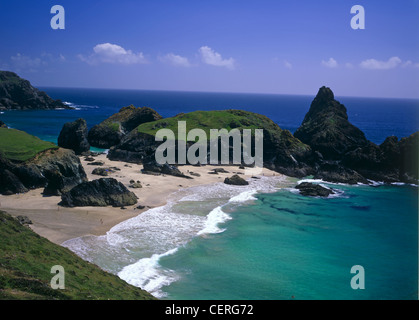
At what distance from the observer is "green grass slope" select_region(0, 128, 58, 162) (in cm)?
5102

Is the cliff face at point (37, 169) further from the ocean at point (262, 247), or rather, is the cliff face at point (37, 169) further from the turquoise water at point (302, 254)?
the turquoise water at point (302, 254)

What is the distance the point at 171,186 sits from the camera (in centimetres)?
5716

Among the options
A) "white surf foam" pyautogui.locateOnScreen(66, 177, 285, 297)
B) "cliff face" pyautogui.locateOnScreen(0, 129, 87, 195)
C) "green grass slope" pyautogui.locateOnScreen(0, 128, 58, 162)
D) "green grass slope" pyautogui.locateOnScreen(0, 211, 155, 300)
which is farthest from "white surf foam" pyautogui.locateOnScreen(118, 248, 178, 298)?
"green grass slope" pyautogui.locateOnScreen(0, 128, 58, 162)

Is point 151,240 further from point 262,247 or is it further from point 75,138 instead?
point 75,138

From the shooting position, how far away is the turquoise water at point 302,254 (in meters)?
28.4

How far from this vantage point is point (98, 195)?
4450cm

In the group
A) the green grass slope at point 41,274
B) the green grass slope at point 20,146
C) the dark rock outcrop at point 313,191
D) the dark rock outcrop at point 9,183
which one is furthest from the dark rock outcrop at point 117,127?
the green grass slope at point 41,274

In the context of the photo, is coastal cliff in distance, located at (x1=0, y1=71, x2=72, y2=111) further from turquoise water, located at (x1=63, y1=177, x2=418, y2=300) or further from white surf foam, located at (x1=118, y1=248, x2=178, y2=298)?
white surf foam, located at (x1=118, y1=248, x2=178, y2=298)

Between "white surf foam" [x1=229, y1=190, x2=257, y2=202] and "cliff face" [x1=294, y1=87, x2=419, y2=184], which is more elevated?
"cliff face" [x1=294, y1=87, x2=419, y2=184]

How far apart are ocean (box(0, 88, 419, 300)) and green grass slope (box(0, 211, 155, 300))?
16.2 ft

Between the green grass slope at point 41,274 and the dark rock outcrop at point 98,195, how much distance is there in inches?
632
